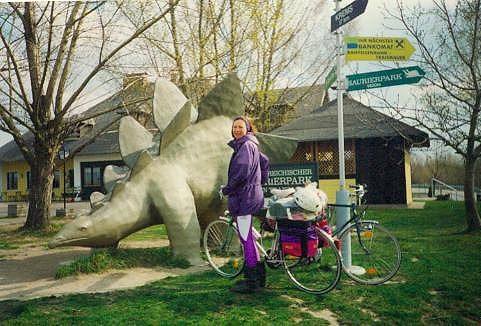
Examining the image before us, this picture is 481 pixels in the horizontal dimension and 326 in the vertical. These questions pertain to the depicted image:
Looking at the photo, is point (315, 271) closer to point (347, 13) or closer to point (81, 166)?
point (347, 13)

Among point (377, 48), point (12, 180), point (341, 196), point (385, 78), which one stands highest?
point (377, 48)

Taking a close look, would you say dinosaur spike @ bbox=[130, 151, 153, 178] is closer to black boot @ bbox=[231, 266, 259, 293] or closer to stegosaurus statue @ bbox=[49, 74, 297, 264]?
stegosaurus statue @ bbox=[49, 74, 297, 264]

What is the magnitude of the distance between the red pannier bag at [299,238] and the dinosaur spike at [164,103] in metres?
2.69

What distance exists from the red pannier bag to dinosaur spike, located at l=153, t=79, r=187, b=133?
2.69m

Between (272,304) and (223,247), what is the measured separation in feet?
6.15

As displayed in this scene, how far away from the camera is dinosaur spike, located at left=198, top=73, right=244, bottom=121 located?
248 inches

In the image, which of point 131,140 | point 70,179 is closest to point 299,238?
point 131,140

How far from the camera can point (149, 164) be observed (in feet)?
18.5

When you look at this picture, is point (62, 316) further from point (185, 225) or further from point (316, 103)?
point (316, 103)

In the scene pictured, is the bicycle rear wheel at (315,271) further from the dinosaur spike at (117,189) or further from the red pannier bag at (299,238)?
the dinosaur spike at (117,189)

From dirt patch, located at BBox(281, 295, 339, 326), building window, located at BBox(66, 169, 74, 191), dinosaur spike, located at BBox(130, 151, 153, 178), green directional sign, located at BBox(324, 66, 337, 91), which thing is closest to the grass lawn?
dirt patch, located at BBox(281, 295, 339, 326)

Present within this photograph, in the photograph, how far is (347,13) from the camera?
477cm

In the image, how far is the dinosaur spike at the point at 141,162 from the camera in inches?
216

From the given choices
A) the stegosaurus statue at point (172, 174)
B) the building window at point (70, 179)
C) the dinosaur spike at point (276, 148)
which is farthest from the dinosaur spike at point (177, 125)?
the building window at point (70, 179)
